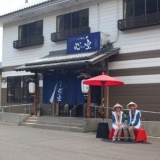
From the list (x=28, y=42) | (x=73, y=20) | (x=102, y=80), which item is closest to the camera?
(x=102, y=80)

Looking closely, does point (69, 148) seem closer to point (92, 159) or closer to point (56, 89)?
point (92, 159)

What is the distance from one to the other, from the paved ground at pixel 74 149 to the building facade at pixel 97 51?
385 cm

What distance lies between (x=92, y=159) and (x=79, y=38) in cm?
932

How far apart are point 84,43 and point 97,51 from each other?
109 cm

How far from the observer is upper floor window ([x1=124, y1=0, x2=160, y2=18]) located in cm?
1455

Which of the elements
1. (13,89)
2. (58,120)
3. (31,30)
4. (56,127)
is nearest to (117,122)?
(56,127)

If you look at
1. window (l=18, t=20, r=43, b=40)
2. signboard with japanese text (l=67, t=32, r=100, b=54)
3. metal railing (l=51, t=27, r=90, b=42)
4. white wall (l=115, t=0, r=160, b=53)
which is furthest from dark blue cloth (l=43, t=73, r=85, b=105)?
window (l=18, t=20, r=43, b=40)

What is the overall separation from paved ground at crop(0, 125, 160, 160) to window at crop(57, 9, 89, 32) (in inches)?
312

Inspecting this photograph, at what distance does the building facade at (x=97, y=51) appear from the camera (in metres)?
14.5

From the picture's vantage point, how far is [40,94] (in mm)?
19234

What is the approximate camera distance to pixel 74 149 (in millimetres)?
9398

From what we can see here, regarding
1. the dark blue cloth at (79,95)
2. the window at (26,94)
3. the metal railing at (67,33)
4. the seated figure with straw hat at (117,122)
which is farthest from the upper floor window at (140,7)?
the window at (26,94)

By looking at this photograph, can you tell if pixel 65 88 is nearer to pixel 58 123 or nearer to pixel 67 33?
pixel 58 123

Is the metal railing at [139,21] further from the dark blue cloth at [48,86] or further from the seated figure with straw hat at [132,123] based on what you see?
the seated figure with straw hat at [132,123]
